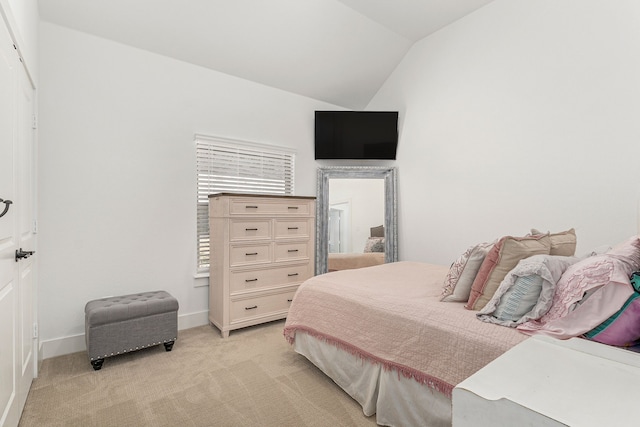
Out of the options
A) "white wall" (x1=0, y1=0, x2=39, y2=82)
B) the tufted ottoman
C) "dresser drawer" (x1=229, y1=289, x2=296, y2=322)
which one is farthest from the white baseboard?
"white wall" (x1=0, y1=0, x2=39, y2=82)

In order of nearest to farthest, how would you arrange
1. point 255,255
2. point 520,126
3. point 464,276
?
point 464,276
point 520,126
point 255,255

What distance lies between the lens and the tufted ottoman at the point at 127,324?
239cm

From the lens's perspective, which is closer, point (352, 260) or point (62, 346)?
point (62, 346)

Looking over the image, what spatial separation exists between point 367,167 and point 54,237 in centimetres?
339

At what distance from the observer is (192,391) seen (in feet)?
6.89

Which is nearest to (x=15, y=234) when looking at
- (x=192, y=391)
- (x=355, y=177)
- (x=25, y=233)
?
(x=25, y=233)

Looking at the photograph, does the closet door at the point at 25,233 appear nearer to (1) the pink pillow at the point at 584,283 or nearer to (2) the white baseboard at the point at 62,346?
(2) the white baseboard at the point at 62,346

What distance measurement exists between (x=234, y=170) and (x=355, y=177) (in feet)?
5.27

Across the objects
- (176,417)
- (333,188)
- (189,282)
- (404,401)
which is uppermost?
(333,188)

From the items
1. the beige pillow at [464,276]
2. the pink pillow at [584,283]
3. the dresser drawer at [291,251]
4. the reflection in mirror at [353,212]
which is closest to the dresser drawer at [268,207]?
the dresser drawer at [291,251]

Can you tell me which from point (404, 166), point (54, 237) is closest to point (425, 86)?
point (404, 166)

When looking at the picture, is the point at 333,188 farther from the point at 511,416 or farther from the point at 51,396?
the point at 511,416

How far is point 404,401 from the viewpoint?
1.69 metres

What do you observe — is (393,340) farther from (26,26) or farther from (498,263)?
(26,26)
